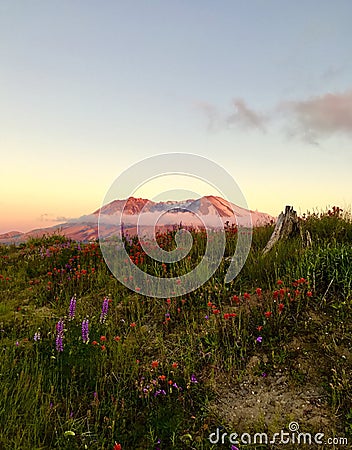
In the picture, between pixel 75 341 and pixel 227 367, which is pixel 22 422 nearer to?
pixel 75 341

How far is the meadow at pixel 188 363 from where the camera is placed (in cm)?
379

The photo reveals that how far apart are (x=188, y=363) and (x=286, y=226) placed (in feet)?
13.7

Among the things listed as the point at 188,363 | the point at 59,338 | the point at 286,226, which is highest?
the point at 286,226

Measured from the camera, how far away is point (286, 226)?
7973 mm

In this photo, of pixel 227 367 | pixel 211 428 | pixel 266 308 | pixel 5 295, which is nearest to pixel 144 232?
pixel 5 295

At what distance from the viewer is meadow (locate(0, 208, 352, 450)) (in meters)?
3.79

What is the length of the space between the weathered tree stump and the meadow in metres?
0.58

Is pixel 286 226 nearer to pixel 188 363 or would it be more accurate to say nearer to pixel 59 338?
pixel 188 363

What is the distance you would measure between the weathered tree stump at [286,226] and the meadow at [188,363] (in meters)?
0.58

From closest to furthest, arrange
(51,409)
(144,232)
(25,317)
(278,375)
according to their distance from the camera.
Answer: (51,409), (278,375), (25,317), (144,232)

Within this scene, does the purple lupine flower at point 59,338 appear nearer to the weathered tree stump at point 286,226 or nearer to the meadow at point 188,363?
the meadow at point 188,363

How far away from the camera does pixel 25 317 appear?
6531 millimetres

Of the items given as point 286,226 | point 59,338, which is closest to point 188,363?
point 59,338

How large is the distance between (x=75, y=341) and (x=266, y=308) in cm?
251
